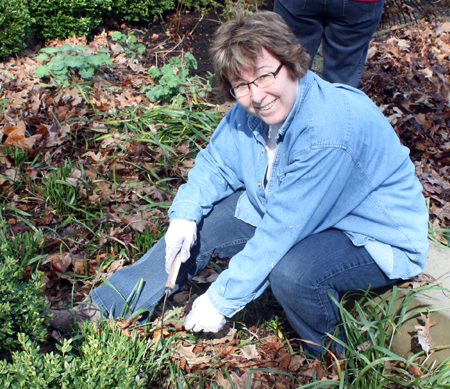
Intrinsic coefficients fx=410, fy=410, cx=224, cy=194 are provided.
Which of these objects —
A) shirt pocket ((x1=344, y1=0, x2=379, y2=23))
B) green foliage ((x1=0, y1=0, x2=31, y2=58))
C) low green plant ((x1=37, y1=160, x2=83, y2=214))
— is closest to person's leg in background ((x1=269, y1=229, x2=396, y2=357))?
low green plant ((x1=37, y1=160, x2=83, y2=214))

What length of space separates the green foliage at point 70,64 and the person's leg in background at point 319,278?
2.72 meters

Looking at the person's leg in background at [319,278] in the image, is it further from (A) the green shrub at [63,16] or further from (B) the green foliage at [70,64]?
(A) the green shrub at [63,16]

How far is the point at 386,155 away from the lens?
1771 millimetres

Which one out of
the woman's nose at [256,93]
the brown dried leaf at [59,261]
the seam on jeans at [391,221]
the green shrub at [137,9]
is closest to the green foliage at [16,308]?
the brown dried leaf at [59,261]

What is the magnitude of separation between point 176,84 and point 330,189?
231 cm

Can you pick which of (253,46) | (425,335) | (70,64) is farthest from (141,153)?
(425,335)

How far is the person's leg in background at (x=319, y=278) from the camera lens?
5.78 feet

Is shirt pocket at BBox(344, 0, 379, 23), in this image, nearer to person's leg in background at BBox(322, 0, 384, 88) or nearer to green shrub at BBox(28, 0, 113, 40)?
person's leg in background at BBox(322, 0, 384, 88)

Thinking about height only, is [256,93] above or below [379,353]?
above

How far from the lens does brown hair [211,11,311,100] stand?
167 centimetres

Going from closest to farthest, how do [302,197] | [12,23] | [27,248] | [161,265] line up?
[302,197]
[161,265]
[27,248]
[12,23]

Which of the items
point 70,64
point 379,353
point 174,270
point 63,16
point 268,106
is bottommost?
point 379,353

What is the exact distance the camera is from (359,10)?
275 centimetres

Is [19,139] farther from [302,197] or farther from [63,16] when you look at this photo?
Answer: [302,197]
